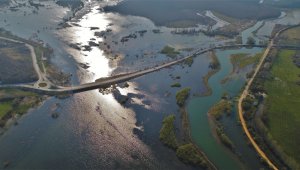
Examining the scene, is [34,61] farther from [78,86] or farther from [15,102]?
[15,102]

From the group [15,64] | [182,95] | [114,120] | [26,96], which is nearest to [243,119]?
[182,95]

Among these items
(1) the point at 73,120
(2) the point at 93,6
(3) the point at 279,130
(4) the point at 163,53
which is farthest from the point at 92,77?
(2) the point at 93,6

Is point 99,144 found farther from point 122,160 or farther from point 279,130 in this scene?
point 279,130

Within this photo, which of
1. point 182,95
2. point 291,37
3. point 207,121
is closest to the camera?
point 207,121

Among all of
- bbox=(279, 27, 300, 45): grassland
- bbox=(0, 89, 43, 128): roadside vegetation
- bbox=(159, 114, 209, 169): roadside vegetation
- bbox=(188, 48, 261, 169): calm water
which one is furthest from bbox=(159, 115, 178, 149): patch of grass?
bbox=(279, 27, 300, 45): grassland

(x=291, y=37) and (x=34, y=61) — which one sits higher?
(x=291, y=37)

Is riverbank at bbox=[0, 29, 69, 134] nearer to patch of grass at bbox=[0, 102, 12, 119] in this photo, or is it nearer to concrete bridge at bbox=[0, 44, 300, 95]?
patch of grass at bbox=[0, 102, 12, 119]

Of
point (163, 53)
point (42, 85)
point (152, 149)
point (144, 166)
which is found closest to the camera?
point (144, 166)

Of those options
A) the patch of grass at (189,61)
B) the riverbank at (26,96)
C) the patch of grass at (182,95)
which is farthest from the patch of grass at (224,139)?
the riverbank at (26,96)
